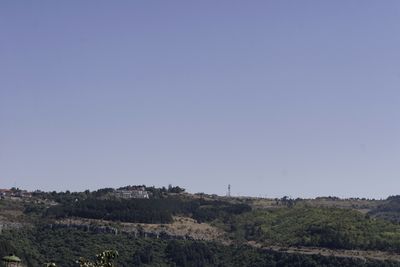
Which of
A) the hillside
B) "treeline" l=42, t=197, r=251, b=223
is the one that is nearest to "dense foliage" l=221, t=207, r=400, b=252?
the hillside

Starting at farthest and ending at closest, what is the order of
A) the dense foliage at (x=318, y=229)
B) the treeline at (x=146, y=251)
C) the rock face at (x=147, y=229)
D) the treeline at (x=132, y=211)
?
the treeline at (x=132, y=211) → the rock face at (x=147, y=229) → the dense foliage at (x=318, y=229) → the treeline at (x=146, y=251)

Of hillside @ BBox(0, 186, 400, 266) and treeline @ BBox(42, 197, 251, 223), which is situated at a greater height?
treeline @ BBox(42, 197, 251, 223)

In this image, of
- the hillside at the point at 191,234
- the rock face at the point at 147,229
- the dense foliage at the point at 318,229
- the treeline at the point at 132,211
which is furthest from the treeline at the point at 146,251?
the treeline at the point at 132,211

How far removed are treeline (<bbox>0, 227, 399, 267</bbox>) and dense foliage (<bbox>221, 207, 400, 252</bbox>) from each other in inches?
283

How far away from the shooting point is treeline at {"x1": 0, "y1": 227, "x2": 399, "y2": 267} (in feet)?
418

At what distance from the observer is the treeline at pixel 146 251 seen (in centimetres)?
12750

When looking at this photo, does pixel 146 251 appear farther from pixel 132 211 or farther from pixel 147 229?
pixel 132 211

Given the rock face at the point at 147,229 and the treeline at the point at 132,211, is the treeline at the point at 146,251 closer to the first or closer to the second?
the rock face at the point at 147,229

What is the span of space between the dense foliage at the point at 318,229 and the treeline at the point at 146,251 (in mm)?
7180

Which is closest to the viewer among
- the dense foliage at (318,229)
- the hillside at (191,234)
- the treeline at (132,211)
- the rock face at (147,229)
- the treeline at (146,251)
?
the treeline at (146,251)

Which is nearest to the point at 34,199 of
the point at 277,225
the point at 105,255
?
the point at 277,225

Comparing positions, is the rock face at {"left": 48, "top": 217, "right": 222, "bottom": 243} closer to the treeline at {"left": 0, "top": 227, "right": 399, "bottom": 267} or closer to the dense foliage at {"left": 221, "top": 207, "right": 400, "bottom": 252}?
the treeline at {"left": 0, "top": 227, "right": 399, "bottom": 267}

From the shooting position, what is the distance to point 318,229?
141250 millimetres

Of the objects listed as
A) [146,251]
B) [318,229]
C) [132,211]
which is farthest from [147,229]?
[318,229]
